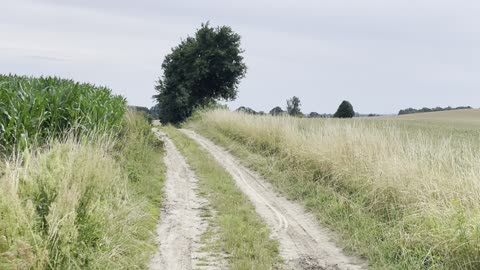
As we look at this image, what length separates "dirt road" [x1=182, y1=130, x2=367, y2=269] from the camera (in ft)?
19.1

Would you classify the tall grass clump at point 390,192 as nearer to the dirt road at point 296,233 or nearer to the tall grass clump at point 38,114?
the dirt road at point 296,233

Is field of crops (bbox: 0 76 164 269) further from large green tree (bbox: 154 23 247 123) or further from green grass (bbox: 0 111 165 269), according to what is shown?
large green tree (bbox: 154 23 247 123)

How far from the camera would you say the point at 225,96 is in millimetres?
46406

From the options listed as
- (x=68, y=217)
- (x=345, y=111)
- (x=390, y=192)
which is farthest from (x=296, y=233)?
(x=345, y=111)

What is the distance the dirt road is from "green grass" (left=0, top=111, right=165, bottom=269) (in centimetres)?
192

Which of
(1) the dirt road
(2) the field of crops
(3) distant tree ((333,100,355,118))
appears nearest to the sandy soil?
(2) the field of crops

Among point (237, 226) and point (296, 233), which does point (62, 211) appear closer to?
point (237, 226)

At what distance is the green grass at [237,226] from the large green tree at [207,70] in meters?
32.5

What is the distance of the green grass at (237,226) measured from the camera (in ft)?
18.7

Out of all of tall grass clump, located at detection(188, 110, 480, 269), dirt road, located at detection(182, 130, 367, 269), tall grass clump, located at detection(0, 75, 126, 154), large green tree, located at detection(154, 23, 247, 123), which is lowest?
dirt road, located at detection(182, 130, 367, 269)

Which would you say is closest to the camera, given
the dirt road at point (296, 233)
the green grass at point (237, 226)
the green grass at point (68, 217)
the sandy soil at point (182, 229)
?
the green grass at point (68, 217)

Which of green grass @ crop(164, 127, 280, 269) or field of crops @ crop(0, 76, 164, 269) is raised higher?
field of crops @ crop(0, 76, 164, 269)

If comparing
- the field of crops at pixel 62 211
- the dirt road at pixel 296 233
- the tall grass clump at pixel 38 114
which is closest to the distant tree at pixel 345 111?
the dirt road at pixel 296 233

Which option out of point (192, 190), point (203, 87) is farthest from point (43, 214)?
point (203, 87)
